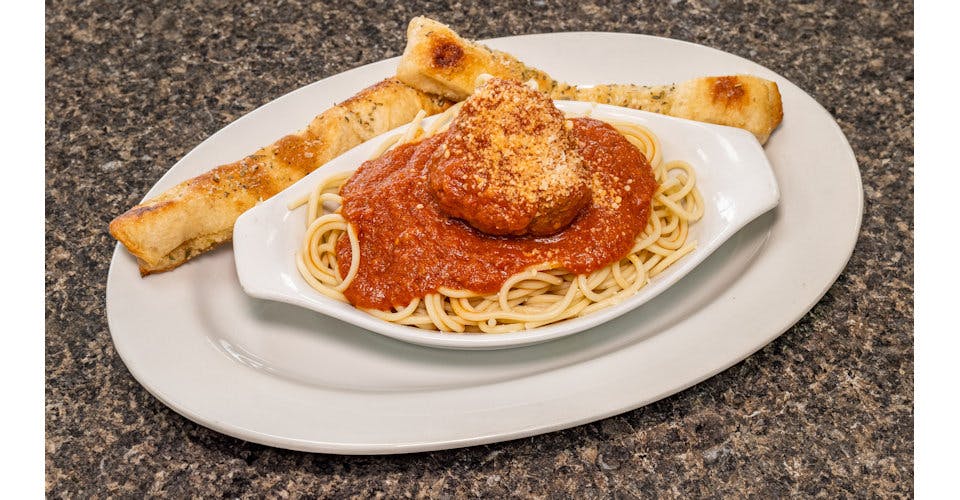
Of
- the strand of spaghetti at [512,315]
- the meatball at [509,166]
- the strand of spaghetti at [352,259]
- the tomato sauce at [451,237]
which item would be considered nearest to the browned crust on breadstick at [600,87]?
the tomato sauce at [451,237]

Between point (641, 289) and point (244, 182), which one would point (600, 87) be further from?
point (244, 182)

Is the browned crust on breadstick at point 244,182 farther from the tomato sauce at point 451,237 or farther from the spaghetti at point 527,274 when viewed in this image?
the tomato sauce at point 451,237

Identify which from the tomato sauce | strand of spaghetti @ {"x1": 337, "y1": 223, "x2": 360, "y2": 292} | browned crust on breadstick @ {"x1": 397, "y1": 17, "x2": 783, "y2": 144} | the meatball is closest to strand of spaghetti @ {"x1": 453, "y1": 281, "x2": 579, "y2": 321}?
the tomato sauce

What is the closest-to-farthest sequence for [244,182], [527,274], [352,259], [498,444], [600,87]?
[498,444] < [527,274] < [352,259] < [244,182] < [600,87]

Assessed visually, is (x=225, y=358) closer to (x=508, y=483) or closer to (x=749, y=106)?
(x=508, y=483)

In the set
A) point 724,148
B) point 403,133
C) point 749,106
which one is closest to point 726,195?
point 724,148

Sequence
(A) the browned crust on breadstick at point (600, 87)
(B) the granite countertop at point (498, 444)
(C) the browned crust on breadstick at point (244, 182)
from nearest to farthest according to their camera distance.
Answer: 1. (B) the granite countertop at point (498, 444)
2. (C) the browned crust on breadstick at point (244, 182)
3. (A) the browned crust on breadstick at point (600, 87)

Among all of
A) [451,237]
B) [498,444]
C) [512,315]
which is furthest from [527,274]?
[498,444]
